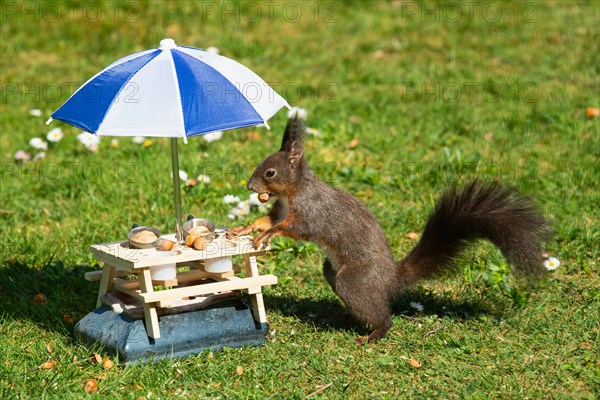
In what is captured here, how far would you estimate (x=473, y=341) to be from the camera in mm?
4000

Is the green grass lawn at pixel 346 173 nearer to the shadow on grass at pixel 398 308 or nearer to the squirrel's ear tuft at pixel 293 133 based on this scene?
the shadow on grass at pixel 398 308

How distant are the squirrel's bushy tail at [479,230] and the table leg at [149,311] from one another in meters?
1.15

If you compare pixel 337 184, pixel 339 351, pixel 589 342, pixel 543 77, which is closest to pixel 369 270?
pixel 339 351

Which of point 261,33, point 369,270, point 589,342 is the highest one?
point 261,33

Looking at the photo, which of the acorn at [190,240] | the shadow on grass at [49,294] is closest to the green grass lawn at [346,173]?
the shadow on grass at [49,294]

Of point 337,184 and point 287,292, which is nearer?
point 287,292

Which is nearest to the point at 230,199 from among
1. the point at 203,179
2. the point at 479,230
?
the point at 203,179

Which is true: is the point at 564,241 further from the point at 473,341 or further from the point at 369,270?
the point at 369,270

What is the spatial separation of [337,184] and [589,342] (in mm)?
2270

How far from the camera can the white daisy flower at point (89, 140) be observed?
236 inches

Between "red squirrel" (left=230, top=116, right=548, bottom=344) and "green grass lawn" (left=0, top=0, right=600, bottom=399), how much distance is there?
244 mm

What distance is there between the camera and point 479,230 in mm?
3955

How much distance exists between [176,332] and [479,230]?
1.42 metres

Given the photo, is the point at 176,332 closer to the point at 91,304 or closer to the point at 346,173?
the point at 91,304
